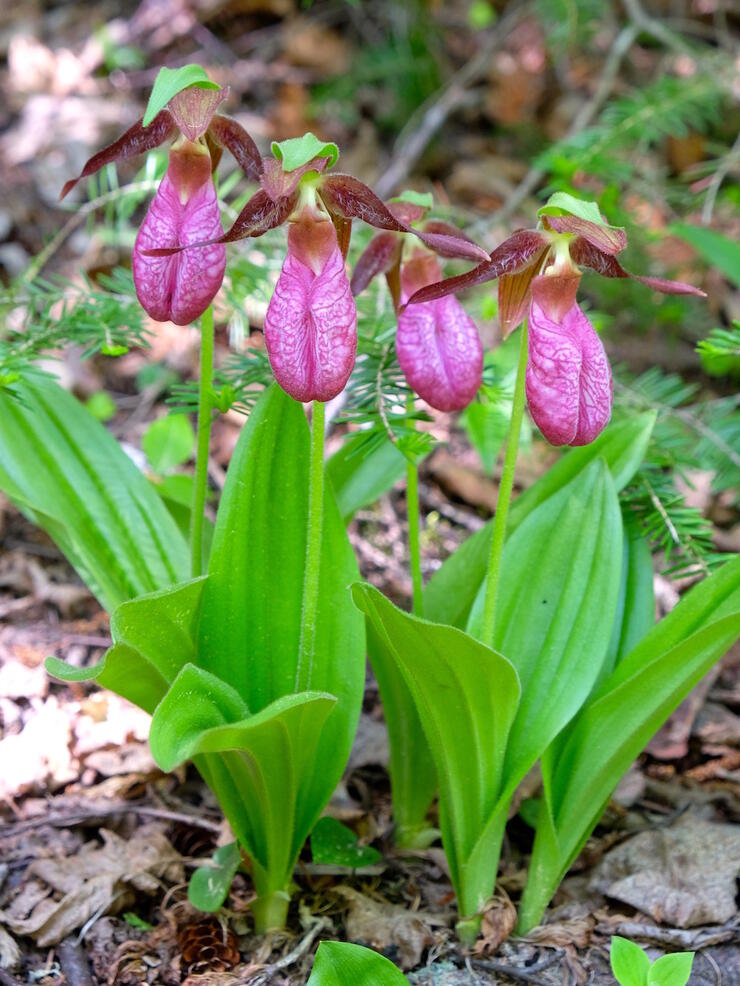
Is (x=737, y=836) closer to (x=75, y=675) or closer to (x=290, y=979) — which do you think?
(x=290, y=979)

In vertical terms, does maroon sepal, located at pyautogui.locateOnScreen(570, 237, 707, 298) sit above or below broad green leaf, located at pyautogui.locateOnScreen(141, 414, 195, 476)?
above

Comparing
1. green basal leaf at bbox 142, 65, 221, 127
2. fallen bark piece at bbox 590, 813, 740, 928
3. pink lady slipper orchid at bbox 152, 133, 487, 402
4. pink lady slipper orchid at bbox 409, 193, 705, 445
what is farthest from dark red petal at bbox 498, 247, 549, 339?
fallen bark piece at bbox 590, 813, 740, 928

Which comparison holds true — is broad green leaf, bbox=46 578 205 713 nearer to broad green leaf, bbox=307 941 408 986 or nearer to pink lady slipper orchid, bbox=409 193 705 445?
broad green leaf, bbox=307 941 408 986

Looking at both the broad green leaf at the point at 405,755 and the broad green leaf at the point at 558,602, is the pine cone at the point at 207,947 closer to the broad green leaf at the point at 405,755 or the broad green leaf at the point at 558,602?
the broad green leaf at the point at 405,755

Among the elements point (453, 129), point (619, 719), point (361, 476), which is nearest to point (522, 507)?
point (361, 476)

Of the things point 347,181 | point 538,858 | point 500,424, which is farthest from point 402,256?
point 538,858

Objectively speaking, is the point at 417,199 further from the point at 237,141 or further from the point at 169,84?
the point at 169,84
